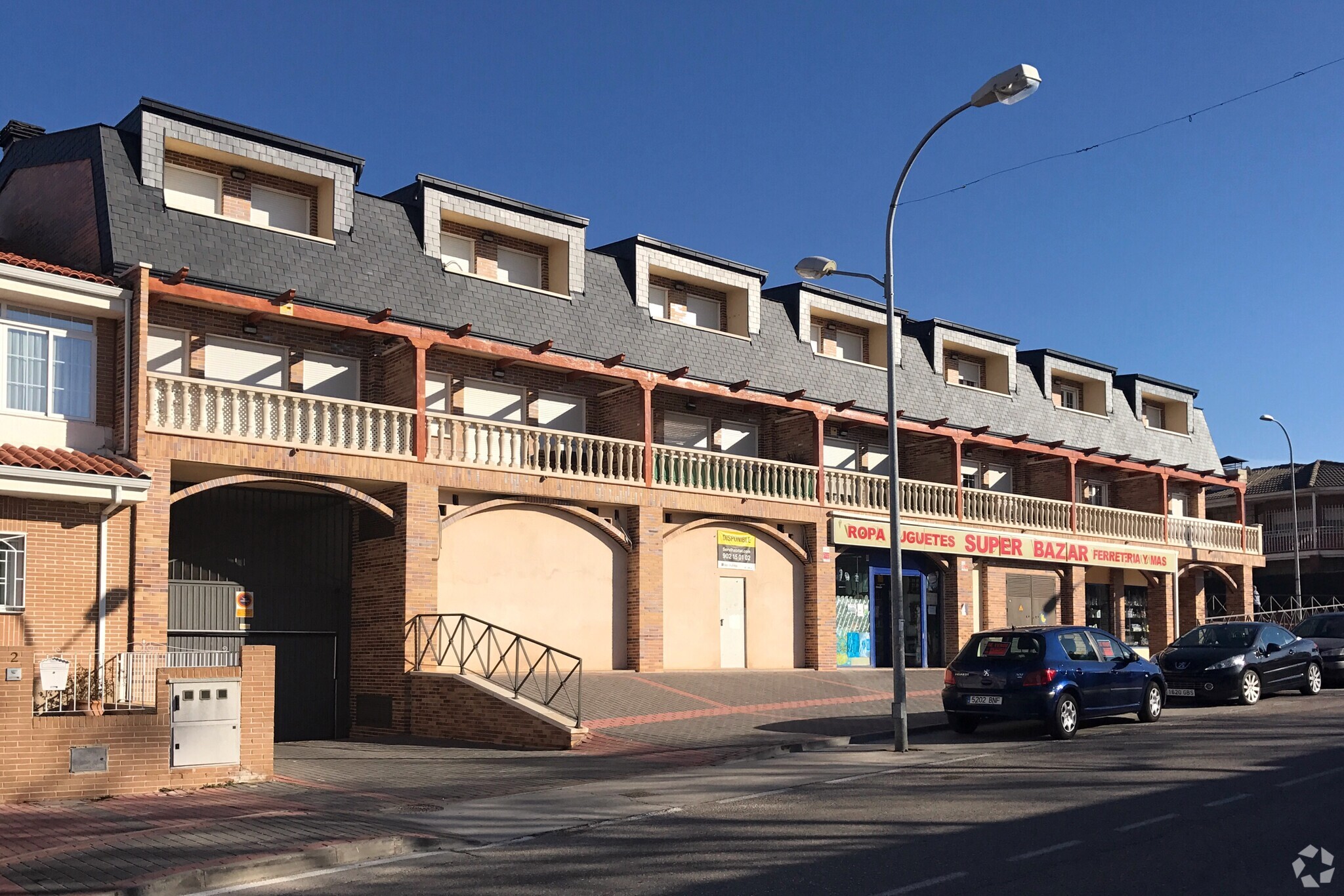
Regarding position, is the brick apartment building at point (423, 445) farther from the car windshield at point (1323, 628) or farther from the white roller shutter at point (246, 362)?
the car windshield at point (1323, 628)

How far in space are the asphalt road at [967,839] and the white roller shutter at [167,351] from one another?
12.6m

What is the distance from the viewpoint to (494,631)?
22.6 metres

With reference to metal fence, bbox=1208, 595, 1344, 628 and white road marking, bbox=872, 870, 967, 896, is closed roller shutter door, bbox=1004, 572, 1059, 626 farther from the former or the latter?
white road marking, bbox=872, 870, 967, 896

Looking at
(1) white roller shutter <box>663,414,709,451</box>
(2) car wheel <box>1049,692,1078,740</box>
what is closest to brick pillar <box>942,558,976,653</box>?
(1) white roller shutter <box>663,414,709,451</box>

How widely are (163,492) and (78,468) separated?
156 cm

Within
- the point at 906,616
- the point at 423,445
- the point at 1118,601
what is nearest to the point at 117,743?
the point at 423,445

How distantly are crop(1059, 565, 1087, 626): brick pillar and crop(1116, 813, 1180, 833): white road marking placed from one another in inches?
990

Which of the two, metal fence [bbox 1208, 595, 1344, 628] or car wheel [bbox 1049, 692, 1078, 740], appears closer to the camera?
car wheel [bbox 1049, 692, 1078, 740]

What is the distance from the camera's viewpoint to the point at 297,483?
2047cm

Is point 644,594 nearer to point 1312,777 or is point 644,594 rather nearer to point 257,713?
point 257,713

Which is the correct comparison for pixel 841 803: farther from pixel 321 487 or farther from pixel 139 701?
pixel 321 487

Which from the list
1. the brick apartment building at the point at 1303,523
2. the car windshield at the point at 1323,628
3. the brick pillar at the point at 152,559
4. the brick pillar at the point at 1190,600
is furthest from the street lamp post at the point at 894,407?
the brick apartment building at the point at 1303,523

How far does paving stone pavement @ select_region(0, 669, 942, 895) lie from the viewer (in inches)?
398

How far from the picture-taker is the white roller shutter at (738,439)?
2916 centimetres
